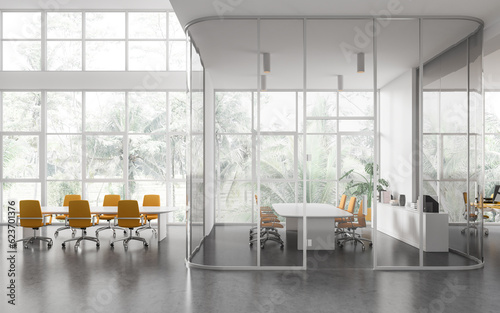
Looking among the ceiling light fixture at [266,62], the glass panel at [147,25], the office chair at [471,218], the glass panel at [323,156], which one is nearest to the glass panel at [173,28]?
the glass panel at [147,25]

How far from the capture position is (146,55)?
10.5 metres

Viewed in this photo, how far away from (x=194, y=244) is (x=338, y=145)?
5.16 metres

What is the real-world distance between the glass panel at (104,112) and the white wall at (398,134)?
22.9 ft

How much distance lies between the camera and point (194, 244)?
6539 mm

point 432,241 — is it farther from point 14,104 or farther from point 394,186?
point 14,104

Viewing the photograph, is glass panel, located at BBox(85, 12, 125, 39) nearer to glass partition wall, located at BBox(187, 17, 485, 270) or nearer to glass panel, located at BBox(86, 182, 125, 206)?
glass panel, located at BBox(86, 182, 125, 206)

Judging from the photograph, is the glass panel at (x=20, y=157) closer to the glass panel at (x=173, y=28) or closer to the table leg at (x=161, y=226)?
the table leg at (x=161, y=226)

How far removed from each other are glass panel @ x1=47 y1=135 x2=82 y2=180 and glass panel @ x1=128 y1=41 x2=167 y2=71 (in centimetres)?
257

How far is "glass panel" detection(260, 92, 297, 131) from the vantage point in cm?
657

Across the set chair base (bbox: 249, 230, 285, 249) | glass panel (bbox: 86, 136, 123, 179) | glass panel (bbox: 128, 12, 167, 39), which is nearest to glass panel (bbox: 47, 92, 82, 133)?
glass panel (bbox: 86, 136, 123, 179)

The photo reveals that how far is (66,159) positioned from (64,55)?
288 cm

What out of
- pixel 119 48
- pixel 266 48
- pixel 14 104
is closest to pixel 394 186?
pixel 266 48

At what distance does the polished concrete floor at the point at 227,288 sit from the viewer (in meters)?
4.21

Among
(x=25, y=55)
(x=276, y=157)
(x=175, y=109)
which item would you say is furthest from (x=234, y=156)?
(x=25, y=55)
